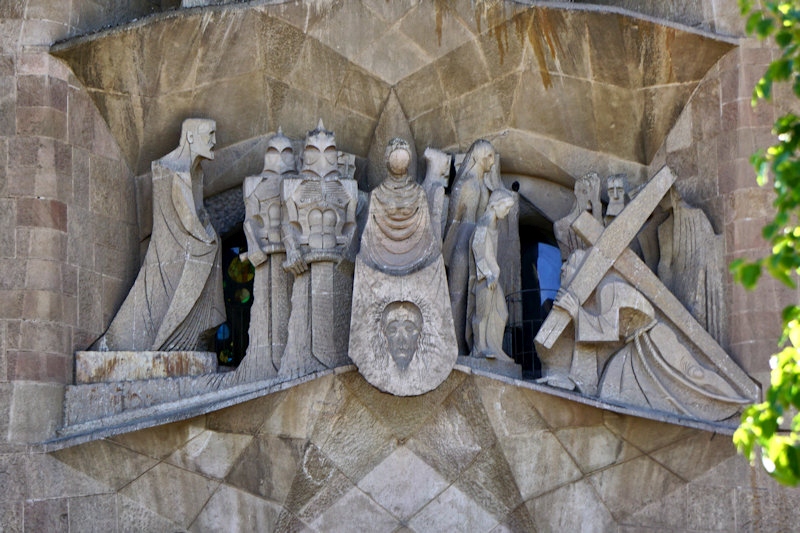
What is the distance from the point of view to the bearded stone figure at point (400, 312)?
41.7 ft

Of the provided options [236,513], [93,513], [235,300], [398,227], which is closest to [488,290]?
[398,227]

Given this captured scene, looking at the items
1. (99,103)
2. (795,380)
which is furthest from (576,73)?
(795,380)

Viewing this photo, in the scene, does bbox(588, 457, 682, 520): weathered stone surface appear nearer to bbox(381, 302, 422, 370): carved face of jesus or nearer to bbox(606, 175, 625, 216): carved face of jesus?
bbox(381, 302, 422, 370): carved face of jesus

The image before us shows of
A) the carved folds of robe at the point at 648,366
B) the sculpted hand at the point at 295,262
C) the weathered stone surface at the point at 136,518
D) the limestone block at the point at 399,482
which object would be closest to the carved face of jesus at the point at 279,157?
the sculpted hand at the point at 295,262

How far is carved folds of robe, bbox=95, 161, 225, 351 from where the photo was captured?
13.8 metres

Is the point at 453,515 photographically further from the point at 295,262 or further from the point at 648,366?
the point at 295,262

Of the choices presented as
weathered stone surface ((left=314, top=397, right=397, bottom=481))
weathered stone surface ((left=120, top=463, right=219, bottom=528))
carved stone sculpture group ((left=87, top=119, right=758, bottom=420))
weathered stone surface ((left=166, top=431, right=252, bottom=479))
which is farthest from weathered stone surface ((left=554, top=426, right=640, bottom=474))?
weathered stone surface ((left=120, top=463, right=219, bottom=528))

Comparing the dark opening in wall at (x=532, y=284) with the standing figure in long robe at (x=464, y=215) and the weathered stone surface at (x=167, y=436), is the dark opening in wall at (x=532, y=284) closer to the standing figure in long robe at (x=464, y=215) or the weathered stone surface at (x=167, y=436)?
the standing figure in long robe at (x=464, y=215)

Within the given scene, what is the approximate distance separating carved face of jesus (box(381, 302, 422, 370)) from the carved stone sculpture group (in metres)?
0.01

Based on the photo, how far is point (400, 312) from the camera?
12.8 metres

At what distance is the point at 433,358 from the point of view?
41.8 ft

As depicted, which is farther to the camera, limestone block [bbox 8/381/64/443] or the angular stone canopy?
the angular stone canopy

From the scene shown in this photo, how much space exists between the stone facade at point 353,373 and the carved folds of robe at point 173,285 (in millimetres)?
237

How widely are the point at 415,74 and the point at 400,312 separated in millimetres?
2628
